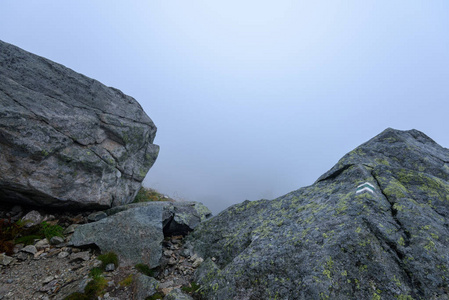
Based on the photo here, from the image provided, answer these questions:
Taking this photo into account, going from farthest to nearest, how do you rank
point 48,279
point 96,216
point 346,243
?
point 96,216 → point 48,279 → point 346,243

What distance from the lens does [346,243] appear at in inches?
186

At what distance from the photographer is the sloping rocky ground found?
5266 millimetres

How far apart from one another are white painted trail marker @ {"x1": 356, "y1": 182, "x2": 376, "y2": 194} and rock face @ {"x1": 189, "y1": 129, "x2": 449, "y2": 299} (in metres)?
0.03

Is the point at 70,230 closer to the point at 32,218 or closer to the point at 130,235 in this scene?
the point at 32,218

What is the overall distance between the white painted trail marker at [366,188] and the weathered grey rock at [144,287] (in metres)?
6.19

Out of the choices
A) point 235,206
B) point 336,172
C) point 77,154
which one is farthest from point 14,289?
point 336,172

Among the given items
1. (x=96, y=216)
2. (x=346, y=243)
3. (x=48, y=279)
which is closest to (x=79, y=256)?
(x=48, y=279)

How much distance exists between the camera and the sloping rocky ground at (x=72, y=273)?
207 inches

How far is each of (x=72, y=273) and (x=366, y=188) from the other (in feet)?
28.7

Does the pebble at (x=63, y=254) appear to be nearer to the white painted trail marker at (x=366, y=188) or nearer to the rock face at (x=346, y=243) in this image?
the rock face at (x=346, y=243)

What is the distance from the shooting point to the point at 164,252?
24.0 ft

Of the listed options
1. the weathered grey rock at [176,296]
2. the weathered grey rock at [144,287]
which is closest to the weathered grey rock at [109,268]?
the weathered grey rock at [144,287]

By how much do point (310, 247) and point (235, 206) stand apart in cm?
452

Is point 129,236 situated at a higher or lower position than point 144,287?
higher
